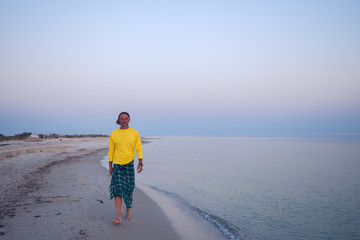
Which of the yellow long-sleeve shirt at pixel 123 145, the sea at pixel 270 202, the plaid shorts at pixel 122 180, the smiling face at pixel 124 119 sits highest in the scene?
the smiling face at pixel 124 119

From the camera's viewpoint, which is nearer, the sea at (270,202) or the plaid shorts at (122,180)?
the plaid shorts at (122,180)

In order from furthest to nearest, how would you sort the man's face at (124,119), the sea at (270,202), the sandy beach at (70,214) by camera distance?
the sea at (270,202), the man's face at (124,119), the sandy beach at (70,214)

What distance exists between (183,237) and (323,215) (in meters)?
4.76

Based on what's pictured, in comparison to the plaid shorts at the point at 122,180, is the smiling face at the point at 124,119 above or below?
above

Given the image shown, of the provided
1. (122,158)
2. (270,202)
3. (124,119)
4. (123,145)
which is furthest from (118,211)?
(270,202)

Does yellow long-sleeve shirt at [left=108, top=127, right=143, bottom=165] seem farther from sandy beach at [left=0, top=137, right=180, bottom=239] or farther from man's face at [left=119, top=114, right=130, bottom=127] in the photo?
sandy beach at [left=0, top=137, right=180, bottom=239]

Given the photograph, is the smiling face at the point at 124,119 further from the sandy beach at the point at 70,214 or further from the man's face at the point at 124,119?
the sandy beach at the point at 70,214

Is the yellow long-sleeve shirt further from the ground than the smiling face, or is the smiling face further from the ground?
the smiling face

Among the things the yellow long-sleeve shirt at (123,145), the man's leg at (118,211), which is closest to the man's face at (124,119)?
the yellow long-sleeve shirt at (123,145)

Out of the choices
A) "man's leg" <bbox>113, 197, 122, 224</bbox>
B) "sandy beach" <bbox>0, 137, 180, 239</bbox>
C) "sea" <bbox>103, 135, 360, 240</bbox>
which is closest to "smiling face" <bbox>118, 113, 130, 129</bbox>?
"man's leg" <bbox>113, 197, 122, 224</bbox>

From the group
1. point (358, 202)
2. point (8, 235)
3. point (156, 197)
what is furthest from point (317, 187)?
point (8, 235)

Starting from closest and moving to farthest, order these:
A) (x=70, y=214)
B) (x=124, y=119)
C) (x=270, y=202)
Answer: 1. (x=124, y=119)
2. (x=70, y=214)
3. (x=270, y=202)

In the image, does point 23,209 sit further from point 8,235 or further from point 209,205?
point 209,205

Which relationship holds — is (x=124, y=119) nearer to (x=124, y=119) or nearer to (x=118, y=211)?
(x=124, y=119)
